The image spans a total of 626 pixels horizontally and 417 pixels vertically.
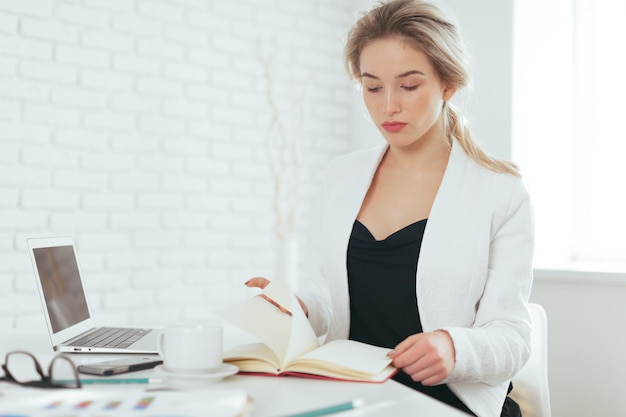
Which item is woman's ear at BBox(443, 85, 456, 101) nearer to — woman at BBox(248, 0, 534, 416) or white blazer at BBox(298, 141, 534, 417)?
woman at BBox(248, 0, 534, 416)

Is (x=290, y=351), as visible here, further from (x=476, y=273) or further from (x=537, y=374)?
(x=537, y=374)

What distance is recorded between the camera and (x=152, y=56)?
289 cm

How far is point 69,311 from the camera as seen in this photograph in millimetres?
1508

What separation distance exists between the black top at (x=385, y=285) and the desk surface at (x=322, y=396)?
0.46m

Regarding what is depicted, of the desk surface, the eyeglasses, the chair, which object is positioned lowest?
the chair

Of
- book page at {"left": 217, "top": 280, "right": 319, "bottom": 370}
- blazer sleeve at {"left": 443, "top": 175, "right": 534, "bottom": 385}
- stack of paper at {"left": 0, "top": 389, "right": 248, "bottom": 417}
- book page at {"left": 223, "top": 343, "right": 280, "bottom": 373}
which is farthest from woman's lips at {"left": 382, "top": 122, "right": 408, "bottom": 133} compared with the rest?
stack of paper at {"left": 0, "top": 389, "right": 248, "bottom": 417}

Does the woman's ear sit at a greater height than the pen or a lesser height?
greater

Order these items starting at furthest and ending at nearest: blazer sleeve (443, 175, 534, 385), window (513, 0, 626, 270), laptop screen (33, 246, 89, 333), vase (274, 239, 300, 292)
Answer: vase (274, 239, 300, 292), window (513, 0, 626, 270), laptop screen (33, 246, 89, 333), blazer sleeve (443, 175, 534, 385)

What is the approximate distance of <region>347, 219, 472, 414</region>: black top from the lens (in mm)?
1599

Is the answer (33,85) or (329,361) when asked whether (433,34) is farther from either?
(33,85)

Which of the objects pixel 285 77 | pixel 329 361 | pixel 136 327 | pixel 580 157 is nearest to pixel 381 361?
pixel 329 361

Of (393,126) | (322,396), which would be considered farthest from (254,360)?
(393,126)

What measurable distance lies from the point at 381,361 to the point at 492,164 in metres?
0.62

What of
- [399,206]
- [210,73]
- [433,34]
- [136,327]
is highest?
[210,73]
